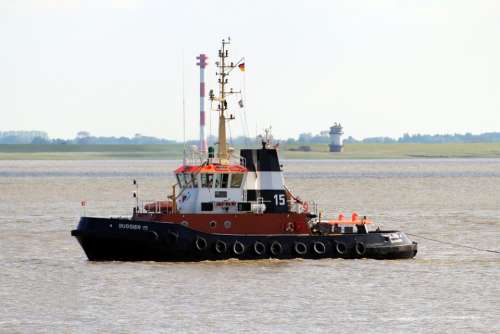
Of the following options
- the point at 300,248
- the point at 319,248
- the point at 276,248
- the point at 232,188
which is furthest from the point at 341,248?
the point at 232,188

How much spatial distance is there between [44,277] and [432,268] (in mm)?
13629

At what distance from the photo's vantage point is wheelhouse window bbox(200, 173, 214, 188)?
4212 cm

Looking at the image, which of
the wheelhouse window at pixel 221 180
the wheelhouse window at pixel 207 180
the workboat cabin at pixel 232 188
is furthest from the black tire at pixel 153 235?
the wheelhouse window at pixel 221 180

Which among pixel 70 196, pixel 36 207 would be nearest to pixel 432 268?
pixel 36 207

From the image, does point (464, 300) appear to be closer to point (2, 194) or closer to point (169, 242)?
point (169, 242)

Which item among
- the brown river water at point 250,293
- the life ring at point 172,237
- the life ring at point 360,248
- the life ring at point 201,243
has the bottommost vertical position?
the brown river water at point 250,293

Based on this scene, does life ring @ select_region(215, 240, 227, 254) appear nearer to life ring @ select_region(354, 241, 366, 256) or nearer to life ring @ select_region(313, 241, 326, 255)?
life ring @ select_region(313, 241, 326, 255)

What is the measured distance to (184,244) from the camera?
41094 millimetres

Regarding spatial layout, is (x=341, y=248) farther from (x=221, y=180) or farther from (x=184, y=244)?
(x=184, y=244)

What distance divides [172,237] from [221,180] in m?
2.84

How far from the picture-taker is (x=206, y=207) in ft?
139

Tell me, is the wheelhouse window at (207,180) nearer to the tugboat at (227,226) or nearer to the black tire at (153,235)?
the tugboat at (227,226)

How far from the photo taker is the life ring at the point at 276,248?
137 feet

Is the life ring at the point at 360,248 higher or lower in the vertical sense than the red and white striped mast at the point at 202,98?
lower
